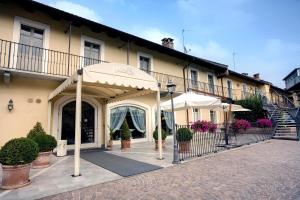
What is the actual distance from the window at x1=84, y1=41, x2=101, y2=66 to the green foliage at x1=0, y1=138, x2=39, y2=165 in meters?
6.61

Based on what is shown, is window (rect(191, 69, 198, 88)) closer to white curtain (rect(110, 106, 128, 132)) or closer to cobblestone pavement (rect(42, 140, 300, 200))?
white curtain (rect(110, 106, 128, 132))

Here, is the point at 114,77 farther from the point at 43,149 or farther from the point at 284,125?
the point at 284,125

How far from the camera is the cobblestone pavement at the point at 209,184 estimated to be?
3.95 m

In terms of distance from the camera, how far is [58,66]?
9461 mm

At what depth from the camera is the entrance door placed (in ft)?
31.9

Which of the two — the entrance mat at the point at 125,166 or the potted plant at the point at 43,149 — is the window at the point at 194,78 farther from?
the potted plant at the point at 43,149

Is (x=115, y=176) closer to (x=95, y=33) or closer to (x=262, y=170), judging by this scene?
(x=262, y=170)

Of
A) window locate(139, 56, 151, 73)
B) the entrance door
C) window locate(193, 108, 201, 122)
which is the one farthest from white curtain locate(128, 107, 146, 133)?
window locate(193, 108, 201, 122)

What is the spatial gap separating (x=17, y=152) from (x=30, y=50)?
6.12m

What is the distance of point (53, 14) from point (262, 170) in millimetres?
10421

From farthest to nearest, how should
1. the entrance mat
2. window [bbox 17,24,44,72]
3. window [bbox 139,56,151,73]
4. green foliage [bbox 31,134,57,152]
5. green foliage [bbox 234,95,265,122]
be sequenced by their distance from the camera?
green foliage [bbox 234,95,265,122] < window [bbox 139,56,151,73] < window [bbox 17,24,44,72] < green foliage [bbox 31,134,57,152] < the entrance mat

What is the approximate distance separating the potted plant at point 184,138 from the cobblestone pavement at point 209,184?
5.61 feet

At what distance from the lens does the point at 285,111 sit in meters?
16.2

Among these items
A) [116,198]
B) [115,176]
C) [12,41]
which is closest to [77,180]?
[115,176]
